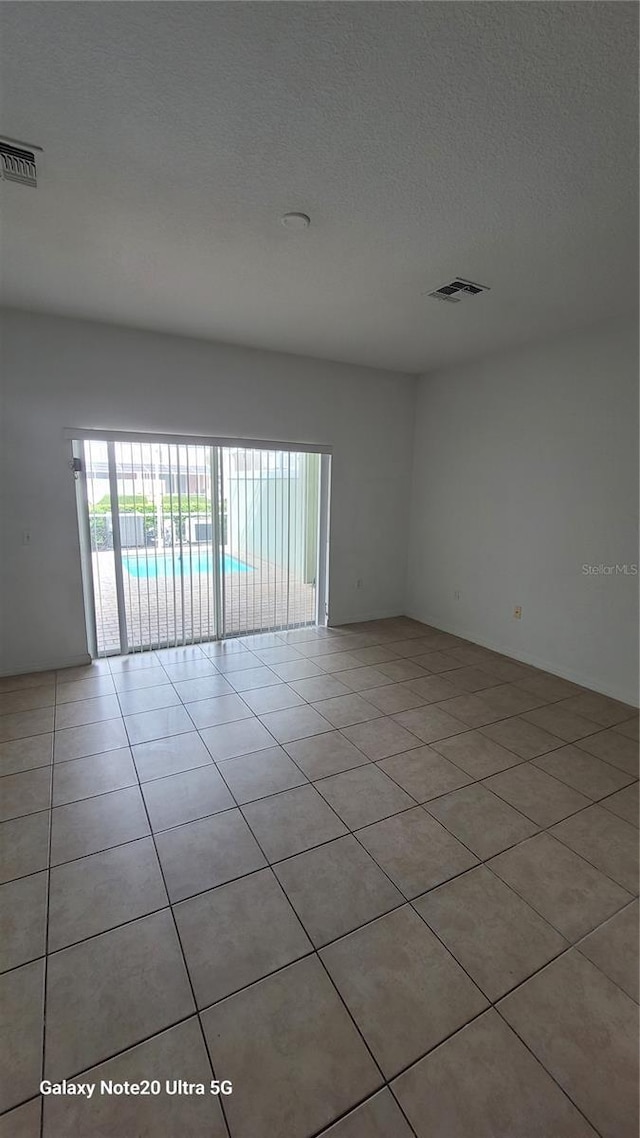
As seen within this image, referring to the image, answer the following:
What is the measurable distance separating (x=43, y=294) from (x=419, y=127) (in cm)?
260

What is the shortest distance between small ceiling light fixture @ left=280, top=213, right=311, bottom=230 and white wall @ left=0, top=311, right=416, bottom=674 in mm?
2033

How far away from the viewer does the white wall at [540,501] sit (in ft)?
10.8

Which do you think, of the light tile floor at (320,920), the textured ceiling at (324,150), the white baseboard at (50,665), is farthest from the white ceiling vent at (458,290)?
the white baseboard at (50,665)

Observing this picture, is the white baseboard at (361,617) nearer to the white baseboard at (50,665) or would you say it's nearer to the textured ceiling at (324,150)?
the white baseboard at (50,665)

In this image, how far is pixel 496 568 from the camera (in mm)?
4301

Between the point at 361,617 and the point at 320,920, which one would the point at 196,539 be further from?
the point at 320,920

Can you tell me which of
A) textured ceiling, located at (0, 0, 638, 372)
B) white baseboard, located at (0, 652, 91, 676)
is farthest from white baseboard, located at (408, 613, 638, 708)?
white baseboard, located at (0, 652, 91, 676)

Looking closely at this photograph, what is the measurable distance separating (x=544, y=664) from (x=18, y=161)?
447 cm

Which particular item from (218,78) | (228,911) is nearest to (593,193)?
(218,78)

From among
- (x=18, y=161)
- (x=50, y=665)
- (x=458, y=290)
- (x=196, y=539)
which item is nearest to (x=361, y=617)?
(x=196, y=539)

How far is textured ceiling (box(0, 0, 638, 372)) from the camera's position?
1.23 m

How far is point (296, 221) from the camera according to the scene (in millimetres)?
2072

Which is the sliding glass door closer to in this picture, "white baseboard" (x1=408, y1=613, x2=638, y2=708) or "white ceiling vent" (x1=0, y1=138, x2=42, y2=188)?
"white baseboard" (x1=408, y1=613, x2=638, y2=708)

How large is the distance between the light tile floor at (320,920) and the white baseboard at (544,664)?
29 centimetres
